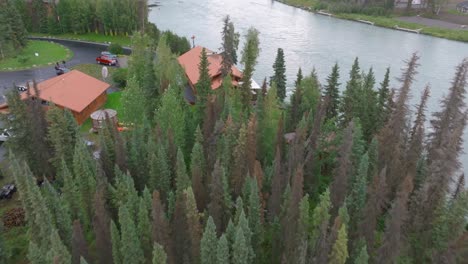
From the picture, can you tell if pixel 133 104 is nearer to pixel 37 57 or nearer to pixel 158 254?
pixel 158 254

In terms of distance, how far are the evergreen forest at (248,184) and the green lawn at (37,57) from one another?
132 feet

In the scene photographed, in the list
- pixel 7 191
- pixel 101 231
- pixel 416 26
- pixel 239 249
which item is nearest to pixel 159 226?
pixel 101 231

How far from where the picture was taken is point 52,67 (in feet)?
261

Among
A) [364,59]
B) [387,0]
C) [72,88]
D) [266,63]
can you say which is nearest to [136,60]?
[72,88]

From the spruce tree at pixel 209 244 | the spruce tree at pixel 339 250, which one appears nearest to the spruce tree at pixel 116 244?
the spruce tree at pixel 209 244

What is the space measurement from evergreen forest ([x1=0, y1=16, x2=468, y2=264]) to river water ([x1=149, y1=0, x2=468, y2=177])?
1948 cm

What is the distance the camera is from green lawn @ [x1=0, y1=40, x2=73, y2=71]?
3130 inches

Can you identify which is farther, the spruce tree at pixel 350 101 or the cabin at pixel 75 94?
the cabin at pixel 75 94

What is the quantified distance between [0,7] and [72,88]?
39637mm

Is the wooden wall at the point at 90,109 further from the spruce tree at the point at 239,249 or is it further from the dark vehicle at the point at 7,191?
the spruce tree at the point at 239,249

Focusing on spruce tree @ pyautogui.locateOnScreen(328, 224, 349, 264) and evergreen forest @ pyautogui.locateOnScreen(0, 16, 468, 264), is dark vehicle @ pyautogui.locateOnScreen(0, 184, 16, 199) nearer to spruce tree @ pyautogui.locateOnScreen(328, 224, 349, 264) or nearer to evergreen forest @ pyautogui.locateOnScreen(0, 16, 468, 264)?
evergreen forest @ pyautogui.locateOnScreen(0, 16, 468, 264)

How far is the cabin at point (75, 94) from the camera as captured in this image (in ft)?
183

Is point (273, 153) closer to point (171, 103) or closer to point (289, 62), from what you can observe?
point (171, 103)

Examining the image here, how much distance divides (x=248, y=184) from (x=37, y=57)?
67.1 m
